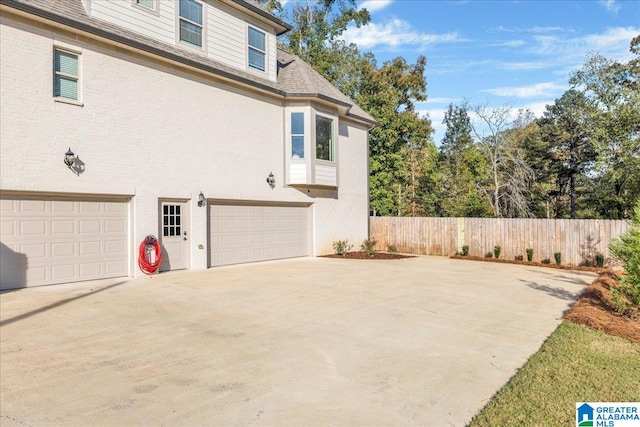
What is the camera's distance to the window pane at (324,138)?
15422mm

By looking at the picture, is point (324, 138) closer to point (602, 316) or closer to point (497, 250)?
point (497, 250)

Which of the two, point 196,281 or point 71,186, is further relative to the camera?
point 196,281

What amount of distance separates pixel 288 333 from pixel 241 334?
25.2 inches

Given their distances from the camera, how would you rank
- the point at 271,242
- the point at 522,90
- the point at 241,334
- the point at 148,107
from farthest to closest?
the point at 522,90, the point at 271,242, the point at 148,107, the point at 241,334

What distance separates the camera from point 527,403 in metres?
3.60

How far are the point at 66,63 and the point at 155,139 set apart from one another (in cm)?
248

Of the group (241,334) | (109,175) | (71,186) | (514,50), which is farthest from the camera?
(514,50)

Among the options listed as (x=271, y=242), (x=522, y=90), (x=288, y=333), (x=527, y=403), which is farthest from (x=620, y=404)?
(x=522, y=90)

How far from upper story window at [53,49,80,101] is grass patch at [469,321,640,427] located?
32.2ft

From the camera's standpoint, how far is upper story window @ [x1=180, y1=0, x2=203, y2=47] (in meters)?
11.8

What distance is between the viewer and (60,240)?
907 cm

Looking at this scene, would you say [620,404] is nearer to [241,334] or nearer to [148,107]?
[241,334]

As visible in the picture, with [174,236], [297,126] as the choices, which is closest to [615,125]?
[297,126]

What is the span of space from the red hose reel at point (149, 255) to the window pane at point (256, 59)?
22.2 feet
